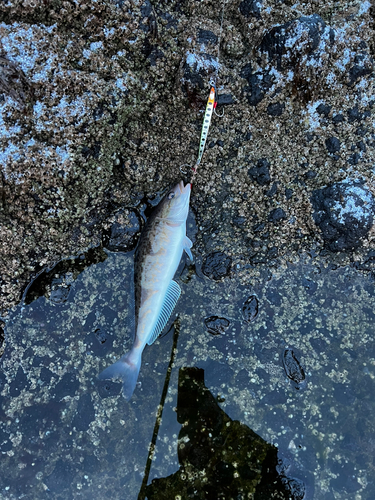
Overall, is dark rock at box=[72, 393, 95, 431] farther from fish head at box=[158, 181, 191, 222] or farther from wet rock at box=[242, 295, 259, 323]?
fish head at box=[158, 181, 191, 222]

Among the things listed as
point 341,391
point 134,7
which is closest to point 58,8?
point 134,7

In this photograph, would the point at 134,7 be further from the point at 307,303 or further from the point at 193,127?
the point at 307,303

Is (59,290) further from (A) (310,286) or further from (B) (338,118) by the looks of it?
(B) (338,118)

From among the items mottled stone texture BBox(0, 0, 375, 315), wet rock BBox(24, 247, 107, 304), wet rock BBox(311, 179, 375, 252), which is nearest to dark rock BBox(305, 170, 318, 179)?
mottled stone texture BBox(0, 0, 375, 315)

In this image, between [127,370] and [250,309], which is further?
[250,309]

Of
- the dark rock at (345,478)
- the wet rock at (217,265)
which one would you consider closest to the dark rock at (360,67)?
the wet rock at (217,265)

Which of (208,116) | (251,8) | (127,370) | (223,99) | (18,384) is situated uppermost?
(251,8)

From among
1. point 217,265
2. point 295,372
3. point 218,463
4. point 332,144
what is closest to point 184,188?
point 217,265
